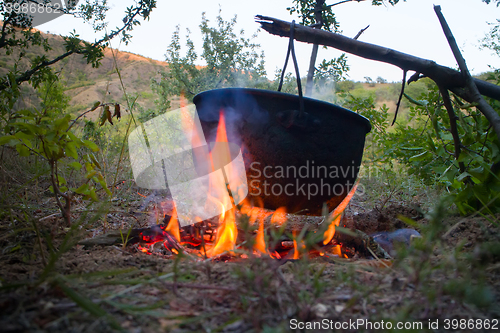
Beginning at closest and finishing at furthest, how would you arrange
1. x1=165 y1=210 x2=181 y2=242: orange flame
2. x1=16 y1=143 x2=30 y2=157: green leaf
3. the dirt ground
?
1. the dirt ground
2. x1=16 y1=143 x2=30 y2=157: green leaf
3. x1=165 y1=210 x2=181 y2=242: orange flame

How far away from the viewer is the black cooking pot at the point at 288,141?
142 cm

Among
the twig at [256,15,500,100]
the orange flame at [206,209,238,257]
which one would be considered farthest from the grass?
the twig at [256,15,500,100]

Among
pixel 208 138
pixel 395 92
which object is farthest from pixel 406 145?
pixel 395 92

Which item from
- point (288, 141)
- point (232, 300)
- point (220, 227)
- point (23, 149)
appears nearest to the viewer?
point (232, 300)

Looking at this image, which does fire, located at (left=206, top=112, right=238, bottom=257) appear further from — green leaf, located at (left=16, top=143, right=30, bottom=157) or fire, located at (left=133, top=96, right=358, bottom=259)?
green leaf, located at (left=16, top=143, right=30, bottom=157)

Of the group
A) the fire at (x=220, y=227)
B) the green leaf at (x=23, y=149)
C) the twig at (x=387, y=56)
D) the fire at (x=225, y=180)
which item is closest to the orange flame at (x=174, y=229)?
the fire at (x=220, y=227)

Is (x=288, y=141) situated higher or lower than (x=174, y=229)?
higher

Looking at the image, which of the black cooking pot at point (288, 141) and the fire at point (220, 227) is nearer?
the black cooking pot at point (288, 141)

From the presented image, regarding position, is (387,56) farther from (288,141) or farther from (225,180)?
(225,180)

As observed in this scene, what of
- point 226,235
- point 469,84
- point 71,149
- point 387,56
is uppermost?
point 387,56

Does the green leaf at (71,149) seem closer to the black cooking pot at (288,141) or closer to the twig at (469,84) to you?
the black cooking pot at (288,141)

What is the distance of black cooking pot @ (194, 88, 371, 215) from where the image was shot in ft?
4.66

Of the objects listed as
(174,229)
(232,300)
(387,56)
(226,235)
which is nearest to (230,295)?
(232,300)

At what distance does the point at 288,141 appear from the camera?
1435 millimetres
